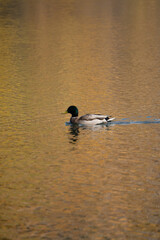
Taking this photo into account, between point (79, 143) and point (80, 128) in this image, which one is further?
point (80, 128)

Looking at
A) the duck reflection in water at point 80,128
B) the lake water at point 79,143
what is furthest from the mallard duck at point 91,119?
the lake water at point 79,143

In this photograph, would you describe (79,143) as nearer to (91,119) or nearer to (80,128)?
(80,128)

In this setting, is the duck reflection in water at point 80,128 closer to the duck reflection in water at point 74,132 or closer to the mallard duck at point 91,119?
the duck reflection in water at point 74,132

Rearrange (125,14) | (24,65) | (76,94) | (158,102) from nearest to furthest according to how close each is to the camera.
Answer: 1. (158,102)
2. (76,94)
3. (24,65)
4. (125,14)

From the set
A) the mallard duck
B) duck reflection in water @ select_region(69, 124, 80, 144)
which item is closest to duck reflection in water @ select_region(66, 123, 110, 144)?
duck reflection in water @ select_region(69, 124, 80, 144)

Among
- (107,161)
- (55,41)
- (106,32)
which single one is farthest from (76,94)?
(106,32)

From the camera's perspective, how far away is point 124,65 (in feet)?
102

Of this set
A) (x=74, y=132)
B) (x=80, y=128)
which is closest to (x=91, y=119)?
(x=80, y=128)

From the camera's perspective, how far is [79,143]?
1614cm

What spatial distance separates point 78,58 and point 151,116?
14.9 metres

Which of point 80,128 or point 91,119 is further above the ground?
point 91,119

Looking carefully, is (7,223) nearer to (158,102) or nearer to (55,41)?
(158,102)

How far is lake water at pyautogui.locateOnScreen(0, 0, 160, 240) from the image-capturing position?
10.4 meters

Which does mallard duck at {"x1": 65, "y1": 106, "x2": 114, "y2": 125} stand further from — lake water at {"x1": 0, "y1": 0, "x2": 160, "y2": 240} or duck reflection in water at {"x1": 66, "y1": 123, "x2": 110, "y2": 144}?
lake water at {"x1": 0, "y1": 0, "x2": 160, "y2": 240}
